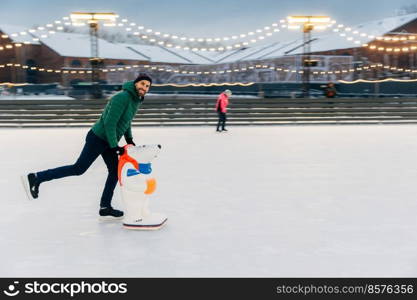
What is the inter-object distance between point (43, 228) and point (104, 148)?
3.03 ft

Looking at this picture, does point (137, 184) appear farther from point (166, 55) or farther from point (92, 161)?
point (166, 55)

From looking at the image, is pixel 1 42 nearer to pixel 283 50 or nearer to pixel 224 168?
pixel 283 50

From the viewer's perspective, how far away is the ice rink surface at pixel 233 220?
3.52 metres

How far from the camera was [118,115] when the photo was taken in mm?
4367

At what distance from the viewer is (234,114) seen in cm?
1781

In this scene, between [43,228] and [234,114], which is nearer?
[43,228]

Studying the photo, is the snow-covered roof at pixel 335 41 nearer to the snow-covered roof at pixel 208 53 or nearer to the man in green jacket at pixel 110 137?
the snow-covered roof at pixel 208 53

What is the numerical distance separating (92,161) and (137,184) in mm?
600

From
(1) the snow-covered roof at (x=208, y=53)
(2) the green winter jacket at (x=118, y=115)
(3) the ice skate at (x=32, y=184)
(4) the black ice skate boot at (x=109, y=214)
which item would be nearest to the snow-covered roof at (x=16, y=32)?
(1) the snow-covered roof at (x=208, y=53)

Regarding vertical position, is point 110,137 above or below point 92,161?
above

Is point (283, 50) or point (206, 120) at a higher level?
point (283, 50)

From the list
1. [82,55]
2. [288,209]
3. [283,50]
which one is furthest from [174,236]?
[82,55]

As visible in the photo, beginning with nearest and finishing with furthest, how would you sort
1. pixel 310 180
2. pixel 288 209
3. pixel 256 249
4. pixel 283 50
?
pixel 256 249
pixel 288 209
pixel 310 180
pixel 283 50

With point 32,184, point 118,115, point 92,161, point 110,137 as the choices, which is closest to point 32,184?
point 32,184
